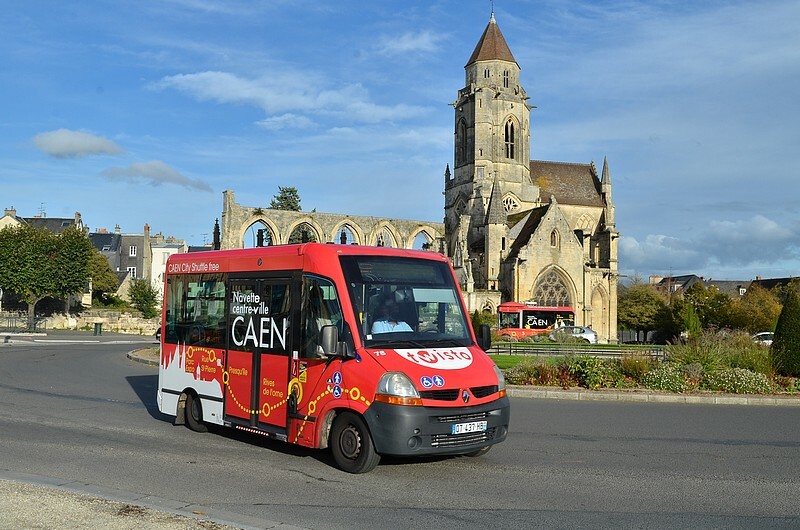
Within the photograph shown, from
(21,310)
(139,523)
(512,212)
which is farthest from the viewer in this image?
(512,212)

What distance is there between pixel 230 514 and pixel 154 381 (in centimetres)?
1307

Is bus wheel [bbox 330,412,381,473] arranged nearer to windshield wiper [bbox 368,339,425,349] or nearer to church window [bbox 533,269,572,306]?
windshield wiper [bbox 368,339,425,349]

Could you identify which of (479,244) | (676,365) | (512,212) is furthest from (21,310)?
(676,365)

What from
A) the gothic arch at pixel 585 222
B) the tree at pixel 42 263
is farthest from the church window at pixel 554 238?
the tree at pixel 42 263

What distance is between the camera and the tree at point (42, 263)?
54594 millimetres

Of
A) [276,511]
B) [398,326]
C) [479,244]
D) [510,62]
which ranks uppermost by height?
[510,62]

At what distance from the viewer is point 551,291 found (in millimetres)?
60250

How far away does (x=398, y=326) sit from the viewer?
8.64 metres

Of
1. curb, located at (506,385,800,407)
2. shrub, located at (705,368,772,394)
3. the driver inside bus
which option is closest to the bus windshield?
the driver inside bus

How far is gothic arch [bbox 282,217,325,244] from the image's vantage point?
2675 inches

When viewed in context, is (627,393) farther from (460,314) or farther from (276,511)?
(276,511)

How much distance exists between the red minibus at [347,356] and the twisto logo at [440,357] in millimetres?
14

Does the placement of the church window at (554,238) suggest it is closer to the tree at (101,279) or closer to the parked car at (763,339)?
the parked car at (763,339)

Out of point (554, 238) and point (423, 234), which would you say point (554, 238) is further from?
point (423, 234)
